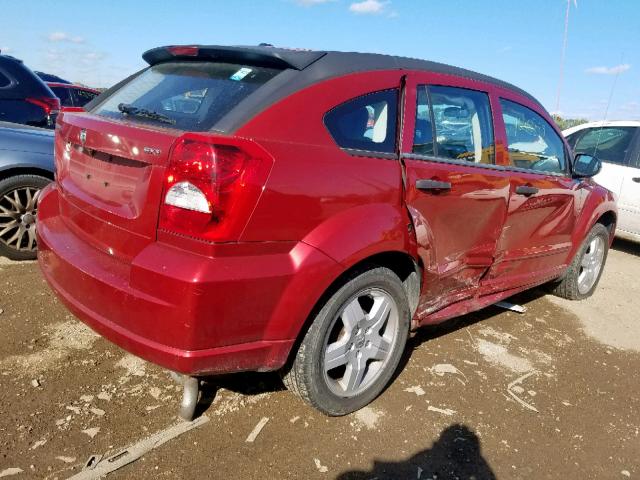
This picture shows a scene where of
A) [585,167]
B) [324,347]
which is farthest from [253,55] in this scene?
[585,167]

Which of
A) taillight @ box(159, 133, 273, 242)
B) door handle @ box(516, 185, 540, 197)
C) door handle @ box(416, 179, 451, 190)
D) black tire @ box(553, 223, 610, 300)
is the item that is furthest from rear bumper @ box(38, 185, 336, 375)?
black tire @ box(553, 223, 610, 300)

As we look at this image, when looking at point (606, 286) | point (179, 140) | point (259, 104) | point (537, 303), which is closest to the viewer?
point (179, 140)

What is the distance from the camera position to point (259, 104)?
207cm

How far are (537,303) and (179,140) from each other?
3793mm

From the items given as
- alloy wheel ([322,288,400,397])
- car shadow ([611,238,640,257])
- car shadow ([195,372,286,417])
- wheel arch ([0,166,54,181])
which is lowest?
car shadow ([611,238,640,257])

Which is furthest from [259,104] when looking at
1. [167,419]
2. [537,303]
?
[537,303]

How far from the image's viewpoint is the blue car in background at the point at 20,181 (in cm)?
396

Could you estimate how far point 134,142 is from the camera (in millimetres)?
2057

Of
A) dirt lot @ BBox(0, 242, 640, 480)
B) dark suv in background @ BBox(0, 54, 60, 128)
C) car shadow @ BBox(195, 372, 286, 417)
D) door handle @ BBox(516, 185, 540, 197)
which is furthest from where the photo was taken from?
dark suv in background @ BBox(0, 54, 60, 128)

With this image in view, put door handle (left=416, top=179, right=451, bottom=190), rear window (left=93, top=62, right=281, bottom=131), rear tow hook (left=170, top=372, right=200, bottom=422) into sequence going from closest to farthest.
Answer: rear window (left=93, top=62, right=281, bottom=131) < rear tow hook (left=170, top=372, right=200, bottom=422) < door handle (left=416, top=179, right=451, bottom=190)

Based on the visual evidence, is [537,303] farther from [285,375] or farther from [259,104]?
[259,104]

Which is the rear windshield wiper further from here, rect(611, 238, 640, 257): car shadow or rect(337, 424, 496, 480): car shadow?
rect(611, 238, 640, 257): car shadow

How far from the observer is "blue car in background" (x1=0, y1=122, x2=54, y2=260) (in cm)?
396

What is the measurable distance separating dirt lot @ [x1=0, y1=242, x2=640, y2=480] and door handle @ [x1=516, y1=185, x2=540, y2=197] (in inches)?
43.1
